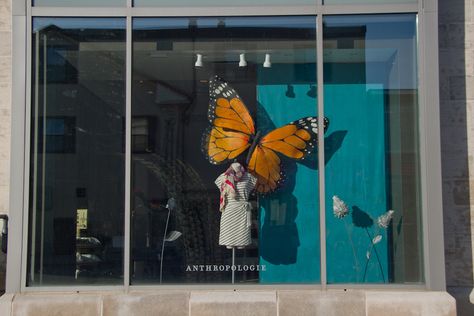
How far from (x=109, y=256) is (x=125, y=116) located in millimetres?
1486

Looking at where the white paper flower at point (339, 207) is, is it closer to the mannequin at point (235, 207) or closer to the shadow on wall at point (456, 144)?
the mannequin at point (235, 207)

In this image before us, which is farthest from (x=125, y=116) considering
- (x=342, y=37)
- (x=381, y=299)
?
(x=381, y=299)

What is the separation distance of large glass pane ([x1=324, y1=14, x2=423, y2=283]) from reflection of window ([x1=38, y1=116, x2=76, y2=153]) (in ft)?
9.05

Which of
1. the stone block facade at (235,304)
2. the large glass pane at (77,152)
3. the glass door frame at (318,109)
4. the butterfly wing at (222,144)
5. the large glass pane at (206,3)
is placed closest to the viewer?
the stone block facade at (235,304)

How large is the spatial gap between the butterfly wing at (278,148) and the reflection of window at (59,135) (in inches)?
76.8

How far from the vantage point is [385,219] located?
6.50 m

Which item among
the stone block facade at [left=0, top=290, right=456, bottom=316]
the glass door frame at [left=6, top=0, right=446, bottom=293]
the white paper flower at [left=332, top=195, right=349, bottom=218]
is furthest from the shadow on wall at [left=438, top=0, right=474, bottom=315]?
the white paper flower at [left=332, top=195, right=349, bottom=218]

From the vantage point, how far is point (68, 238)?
6504 mm

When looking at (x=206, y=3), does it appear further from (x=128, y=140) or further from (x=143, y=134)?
(x=128, y=140)

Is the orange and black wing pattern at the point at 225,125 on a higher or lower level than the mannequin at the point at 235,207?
higher

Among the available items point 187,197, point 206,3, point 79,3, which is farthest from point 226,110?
point 79,3

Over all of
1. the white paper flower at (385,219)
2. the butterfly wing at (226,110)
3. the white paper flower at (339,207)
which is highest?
the butterfly wing at (226,110)

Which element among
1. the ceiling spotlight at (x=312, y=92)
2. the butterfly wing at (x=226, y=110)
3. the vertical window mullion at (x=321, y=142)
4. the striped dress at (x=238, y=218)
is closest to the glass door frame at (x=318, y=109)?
the vertical window mullion at (x=321, y=142)

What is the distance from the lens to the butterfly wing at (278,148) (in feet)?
21.7
